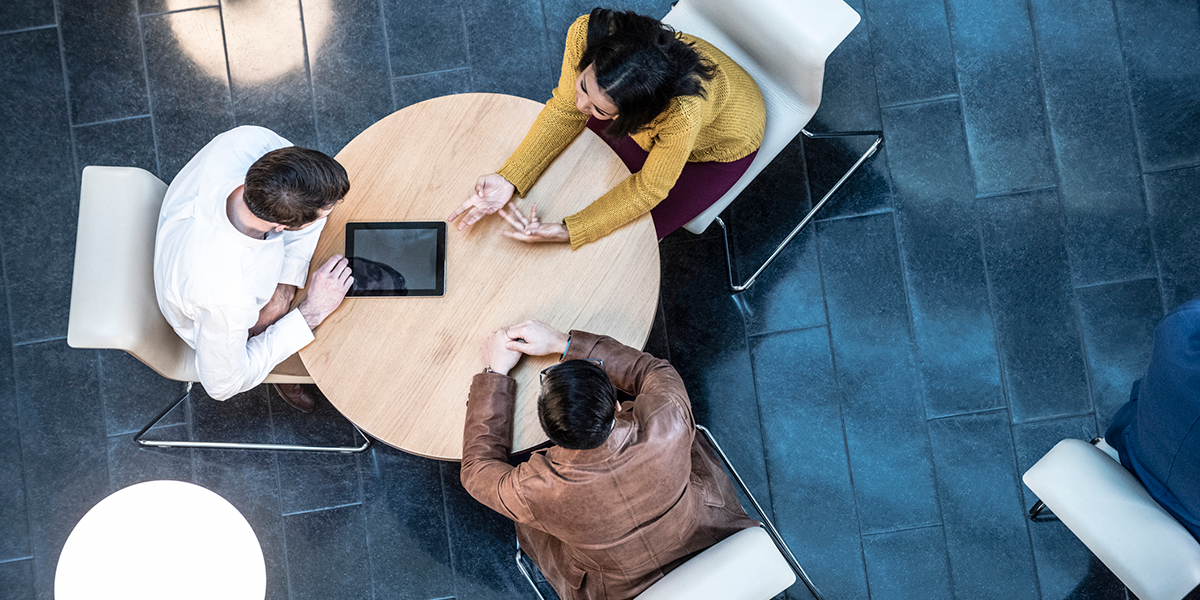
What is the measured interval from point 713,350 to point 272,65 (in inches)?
76.1

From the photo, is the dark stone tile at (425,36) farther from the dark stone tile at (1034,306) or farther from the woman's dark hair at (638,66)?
the dark stone tile at (1034,306)

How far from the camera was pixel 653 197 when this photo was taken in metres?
1.75

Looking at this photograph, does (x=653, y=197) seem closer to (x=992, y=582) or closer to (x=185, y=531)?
(x=185, y=531)

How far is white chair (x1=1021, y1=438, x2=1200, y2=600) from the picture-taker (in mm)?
1643

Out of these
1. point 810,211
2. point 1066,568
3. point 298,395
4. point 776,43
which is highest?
point 776,43

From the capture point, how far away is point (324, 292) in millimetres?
1746

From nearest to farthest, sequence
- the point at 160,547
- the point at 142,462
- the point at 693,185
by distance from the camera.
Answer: the point at 160,547 → the point at 693,185 → the point at 142,462

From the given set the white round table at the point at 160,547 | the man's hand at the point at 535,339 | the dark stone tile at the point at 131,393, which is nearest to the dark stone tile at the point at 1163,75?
the man's hand at the point at 535,339

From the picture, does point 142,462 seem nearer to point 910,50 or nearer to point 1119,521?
point 1119,521

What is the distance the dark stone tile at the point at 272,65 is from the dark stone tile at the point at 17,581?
67.5 inches

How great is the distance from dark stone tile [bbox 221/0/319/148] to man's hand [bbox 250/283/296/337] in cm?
95

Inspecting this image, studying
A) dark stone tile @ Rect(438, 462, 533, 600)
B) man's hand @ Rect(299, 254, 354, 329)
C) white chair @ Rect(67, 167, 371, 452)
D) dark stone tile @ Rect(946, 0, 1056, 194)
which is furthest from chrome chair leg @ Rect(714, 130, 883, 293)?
white chair @ Rect(67, 167, 371, 452)

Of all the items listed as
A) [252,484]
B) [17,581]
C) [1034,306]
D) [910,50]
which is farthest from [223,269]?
[1034,306]

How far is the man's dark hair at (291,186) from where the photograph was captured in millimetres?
1538
